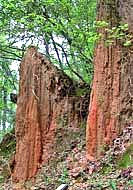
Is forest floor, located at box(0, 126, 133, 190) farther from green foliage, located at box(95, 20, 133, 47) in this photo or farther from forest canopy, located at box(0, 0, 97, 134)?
forest canopy, located at box(0, 0, 97, 134)

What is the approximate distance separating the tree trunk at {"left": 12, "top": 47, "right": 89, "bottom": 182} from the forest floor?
1.98 feet

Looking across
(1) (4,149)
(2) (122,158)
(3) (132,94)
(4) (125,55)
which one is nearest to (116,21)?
(4) (125,55)

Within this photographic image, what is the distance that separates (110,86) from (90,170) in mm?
2388

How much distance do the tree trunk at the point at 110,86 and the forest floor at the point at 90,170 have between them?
41cm

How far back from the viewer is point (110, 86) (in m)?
11.6

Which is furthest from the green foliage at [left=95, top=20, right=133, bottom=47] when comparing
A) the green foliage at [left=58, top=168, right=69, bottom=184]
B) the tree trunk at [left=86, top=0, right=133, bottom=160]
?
the green foliage at [left=58, top=168, right=69, bottom=184]

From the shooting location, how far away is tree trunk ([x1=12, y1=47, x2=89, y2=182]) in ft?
46.6

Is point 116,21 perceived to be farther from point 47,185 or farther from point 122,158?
point 47,185

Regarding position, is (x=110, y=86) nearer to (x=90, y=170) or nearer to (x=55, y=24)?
(x=90, y=170)

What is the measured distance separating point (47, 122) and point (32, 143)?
0.87 metres

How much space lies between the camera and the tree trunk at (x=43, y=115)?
560 inches

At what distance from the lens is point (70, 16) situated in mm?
16688

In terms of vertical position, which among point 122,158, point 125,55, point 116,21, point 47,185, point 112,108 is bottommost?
point 47,185

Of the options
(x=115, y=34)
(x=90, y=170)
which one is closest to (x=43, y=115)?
(x=90, y=170)
